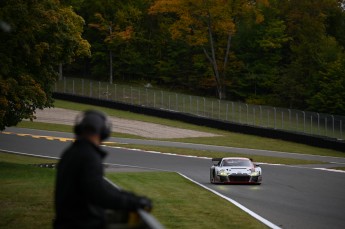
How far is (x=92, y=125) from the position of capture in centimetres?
604

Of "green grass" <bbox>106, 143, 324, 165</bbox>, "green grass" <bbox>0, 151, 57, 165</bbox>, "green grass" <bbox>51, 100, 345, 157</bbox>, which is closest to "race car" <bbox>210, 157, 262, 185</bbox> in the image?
"green grass" <bbox>0, 151, 57, 165</bbox>

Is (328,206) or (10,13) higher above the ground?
(10,13)

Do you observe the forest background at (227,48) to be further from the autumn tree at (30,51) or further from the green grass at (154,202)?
the green grass at (154,202)

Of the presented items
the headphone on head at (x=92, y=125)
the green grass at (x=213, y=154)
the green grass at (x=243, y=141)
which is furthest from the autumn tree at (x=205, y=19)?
the headphone on head at (x=92, y=125)

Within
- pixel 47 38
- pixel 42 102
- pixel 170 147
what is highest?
pixel 47 38

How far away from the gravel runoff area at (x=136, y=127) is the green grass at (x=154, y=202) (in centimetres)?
2622

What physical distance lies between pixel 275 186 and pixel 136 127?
29.5 metres

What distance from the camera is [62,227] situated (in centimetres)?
602

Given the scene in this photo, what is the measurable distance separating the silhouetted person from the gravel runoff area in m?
46.2

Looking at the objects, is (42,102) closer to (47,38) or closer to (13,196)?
(47,38)

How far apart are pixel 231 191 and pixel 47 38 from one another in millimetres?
9028

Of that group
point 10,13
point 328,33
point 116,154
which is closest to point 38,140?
point 116,154

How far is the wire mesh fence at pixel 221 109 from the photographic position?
1972 inches

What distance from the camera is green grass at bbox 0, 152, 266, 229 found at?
574 inches
